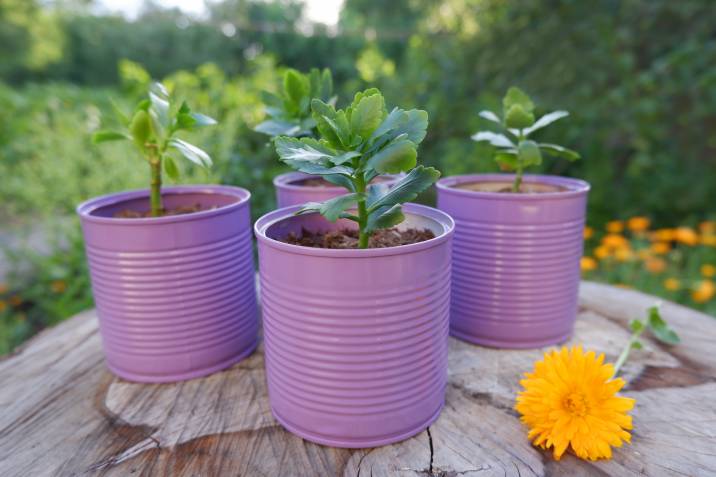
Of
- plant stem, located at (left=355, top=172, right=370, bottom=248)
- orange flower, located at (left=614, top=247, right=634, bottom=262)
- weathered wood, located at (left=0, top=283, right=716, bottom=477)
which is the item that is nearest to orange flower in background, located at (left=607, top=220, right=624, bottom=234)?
orange flower, located at (left=614, top=247, right=634, bottom=262)

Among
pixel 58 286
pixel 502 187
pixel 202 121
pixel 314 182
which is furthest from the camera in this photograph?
pixel 58 286

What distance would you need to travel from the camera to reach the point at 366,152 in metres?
0.92

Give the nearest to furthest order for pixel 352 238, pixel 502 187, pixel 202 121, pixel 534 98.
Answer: pixel 352 238 < pixel 202 121 < pixel 502 187 < pixel 534 98

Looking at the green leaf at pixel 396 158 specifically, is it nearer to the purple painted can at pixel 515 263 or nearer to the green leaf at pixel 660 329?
the purple painted can at pixel 515 263

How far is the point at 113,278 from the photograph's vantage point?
3.76 feet

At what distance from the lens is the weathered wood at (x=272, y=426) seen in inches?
36.5

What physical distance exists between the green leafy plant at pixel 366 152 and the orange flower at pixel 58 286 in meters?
2.46

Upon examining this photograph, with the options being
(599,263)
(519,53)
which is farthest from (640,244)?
(519,53)

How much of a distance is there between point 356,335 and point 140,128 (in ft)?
2.21

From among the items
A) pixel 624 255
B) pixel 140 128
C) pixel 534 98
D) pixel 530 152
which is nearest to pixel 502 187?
pixel 530 152

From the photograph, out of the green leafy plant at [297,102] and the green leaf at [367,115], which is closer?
the green leaf at [367,115]

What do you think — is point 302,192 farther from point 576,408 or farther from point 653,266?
point 653,266

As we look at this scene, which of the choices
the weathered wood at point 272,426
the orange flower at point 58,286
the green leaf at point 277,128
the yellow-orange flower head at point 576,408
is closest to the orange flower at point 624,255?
the weathered wood at point 272,426

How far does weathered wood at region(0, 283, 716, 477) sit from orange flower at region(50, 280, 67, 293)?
163cm
